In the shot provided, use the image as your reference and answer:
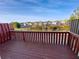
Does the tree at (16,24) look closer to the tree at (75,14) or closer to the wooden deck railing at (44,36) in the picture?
the wooden deck railing at (44,36)

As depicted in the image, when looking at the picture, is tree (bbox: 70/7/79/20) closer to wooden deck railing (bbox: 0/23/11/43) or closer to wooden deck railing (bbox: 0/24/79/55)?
wooden deck railing (bbox: 0/24/79/55)

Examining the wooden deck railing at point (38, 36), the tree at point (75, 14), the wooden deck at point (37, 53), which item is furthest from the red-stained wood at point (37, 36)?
the tree at point (75, 14)

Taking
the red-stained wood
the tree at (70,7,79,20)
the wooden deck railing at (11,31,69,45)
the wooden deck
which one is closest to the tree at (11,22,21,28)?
the red-stained wood

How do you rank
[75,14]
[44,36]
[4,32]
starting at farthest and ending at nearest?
[75,14] → [4,32] → [44,36]

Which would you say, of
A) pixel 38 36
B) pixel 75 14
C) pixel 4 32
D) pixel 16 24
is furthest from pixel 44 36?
pixel 75 14

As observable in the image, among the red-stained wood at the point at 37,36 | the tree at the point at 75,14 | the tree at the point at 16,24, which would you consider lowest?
the red-stained wood at the point at 37,36

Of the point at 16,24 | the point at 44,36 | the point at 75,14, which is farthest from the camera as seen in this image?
the point at 16,24

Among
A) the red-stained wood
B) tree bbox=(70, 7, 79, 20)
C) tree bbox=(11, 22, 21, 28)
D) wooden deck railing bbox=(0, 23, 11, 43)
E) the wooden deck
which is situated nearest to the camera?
the wooden deck

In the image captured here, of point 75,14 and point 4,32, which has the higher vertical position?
point 75,14

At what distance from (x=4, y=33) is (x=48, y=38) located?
208cm

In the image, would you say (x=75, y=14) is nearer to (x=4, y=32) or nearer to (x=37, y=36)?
(x=37, y=36)

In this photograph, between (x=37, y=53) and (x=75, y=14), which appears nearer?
(x=37, y=53)

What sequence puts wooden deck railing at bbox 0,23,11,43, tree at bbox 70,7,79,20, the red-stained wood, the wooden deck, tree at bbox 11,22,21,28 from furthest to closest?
tree at bbox 11,22,21,28 → tree at bbox 70,7,79,20 → wooden deck railing at bbox 0,23,11,43 → the red-stained wood → the wooden deck

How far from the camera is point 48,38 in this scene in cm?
552
